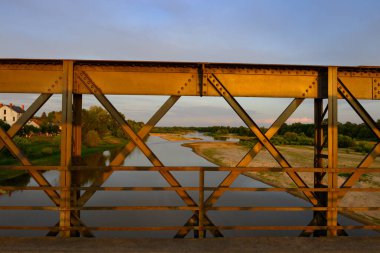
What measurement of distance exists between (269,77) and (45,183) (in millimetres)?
4679

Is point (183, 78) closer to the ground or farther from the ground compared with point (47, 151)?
farther from the ground

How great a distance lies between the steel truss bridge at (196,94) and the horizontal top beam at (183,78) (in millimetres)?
18

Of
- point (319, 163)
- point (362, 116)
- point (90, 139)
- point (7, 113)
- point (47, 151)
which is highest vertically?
point (7, 113)

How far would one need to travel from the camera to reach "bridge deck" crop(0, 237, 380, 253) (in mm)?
4188

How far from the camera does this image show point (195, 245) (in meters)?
4.38

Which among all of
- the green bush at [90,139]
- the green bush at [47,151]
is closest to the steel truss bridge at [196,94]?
the green bush at [47,151]

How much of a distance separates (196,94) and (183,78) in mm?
397

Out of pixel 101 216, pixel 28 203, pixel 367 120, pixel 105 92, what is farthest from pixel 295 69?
pixel 28 203

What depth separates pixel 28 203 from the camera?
15.3 metres

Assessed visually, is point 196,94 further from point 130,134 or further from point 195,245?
point 195,245

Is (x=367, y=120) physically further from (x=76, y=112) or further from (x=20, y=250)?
(x=20, y=250)

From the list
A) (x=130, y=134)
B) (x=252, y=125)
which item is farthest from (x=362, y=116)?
(x=130, y=134)

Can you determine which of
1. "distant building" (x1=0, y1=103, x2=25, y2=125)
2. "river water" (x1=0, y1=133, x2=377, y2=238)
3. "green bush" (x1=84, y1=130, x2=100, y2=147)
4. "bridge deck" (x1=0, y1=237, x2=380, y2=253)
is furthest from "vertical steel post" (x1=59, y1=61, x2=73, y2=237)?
"distant building" (x1=0, y1=103, x2=25, y2=125)

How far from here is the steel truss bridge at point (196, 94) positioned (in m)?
4.85
